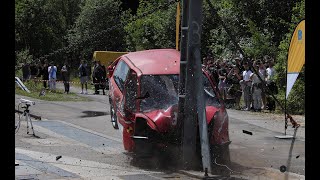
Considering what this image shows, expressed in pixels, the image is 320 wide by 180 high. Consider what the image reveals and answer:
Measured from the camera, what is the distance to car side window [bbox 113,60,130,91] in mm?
11703

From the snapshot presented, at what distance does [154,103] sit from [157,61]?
3.94ft

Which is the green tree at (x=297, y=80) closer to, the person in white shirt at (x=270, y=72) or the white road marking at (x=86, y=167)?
the person in white shirt at (x=270, y=72)

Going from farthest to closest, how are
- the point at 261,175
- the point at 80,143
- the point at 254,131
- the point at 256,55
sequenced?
the point at 256,55 < the point at 254,131 < the point at 80,143 < the point at 261,175

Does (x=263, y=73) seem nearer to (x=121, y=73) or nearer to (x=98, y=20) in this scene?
(x=98, y=20)

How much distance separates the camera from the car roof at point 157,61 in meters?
11.0

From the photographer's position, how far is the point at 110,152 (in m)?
11.4

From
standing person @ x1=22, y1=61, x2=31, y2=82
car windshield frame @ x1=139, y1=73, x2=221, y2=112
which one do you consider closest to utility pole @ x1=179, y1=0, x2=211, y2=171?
car windshield frame @ x1=139, y1=73, x2=221, y2=112

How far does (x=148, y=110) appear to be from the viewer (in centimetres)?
1032

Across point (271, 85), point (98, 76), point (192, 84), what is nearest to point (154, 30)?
point (271, 85)

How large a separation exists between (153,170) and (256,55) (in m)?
12.1

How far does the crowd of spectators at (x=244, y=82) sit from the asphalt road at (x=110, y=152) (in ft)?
4.04
